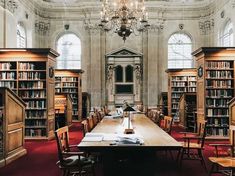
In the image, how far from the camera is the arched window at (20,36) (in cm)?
1606

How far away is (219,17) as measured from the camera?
55.1 feet

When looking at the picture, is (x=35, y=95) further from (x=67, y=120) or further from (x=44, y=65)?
(x=67, y=120)

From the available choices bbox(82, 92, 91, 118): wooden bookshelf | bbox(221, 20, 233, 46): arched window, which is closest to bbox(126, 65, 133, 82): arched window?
bbox(82, 92, 91, 118): wooden bookshelf

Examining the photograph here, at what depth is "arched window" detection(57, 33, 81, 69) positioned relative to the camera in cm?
1869

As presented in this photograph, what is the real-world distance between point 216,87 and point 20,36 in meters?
10.1

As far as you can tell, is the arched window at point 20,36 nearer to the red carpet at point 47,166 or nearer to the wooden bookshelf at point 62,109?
the wooden bookshelf at point 62,109

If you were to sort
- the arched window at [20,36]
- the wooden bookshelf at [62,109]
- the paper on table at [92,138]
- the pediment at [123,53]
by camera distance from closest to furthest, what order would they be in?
the paper on table at [92,138]
the wooden bookshelf at [62,109]
the arched window at [20,36]
the pediment at [123,53]

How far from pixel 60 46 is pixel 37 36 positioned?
134 centimetres

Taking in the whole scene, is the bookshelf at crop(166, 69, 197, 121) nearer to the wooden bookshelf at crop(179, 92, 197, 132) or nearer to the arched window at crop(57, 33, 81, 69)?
the wooden bookshelf at crop(179, 92, 197, 132)

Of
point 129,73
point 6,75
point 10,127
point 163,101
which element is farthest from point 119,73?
point 10,127

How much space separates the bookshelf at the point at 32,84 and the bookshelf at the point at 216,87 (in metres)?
4.15

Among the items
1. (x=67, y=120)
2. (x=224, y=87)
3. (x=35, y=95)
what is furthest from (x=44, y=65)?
(x=224, y=87)

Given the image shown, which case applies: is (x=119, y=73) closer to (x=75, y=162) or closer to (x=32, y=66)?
(x=32, y=66)

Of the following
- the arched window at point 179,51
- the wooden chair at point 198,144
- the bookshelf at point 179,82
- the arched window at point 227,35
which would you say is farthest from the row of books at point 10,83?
the arched window at point 179,51
